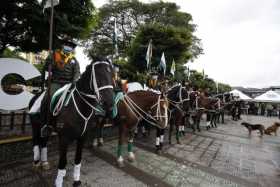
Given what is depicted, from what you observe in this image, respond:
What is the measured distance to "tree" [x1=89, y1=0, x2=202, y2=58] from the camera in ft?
85.3

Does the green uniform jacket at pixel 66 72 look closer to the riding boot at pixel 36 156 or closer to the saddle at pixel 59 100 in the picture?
the saddle at pixel 59 100

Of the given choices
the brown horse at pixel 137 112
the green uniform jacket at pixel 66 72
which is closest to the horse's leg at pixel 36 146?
the green uniform jacket at pixel 66 72

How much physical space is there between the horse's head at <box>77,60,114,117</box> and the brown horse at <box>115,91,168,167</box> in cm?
240

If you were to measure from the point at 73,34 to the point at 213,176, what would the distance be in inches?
282

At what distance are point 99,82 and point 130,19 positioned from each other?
2694 cm

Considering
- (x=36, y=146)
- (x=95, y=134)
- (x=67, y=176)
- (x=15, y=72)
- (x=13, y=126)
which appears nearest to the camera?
(x=67, y=176)

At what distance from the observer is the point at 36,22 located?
656 cm

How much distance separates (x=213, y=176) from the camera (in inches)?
198

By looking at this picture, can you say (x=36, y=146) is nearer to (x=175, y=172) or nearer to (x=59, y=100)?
(x=59, y=100)

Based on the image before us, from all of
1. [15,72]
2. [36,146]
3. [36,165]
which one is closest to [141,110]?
[36,146]

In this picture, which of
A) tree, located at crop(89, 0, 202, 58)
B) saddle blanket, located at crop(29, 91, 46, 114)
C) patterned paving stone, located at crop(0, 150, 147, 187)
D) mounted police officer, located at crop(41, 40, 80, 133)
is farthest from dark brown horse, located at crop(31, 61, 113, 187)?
tree, located at crop(89, 0, 202, 58)

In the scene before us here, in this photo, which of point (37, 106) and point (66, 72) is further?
point (37, 106)

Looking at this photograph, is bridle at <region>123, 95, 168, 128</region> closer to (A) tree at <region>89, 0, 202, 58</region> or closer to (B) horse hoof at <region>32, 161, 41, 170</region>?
(B) horse hoof at <region>32, 161, 41, 170</region>

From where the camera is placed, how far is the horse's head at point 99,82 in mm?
3053
